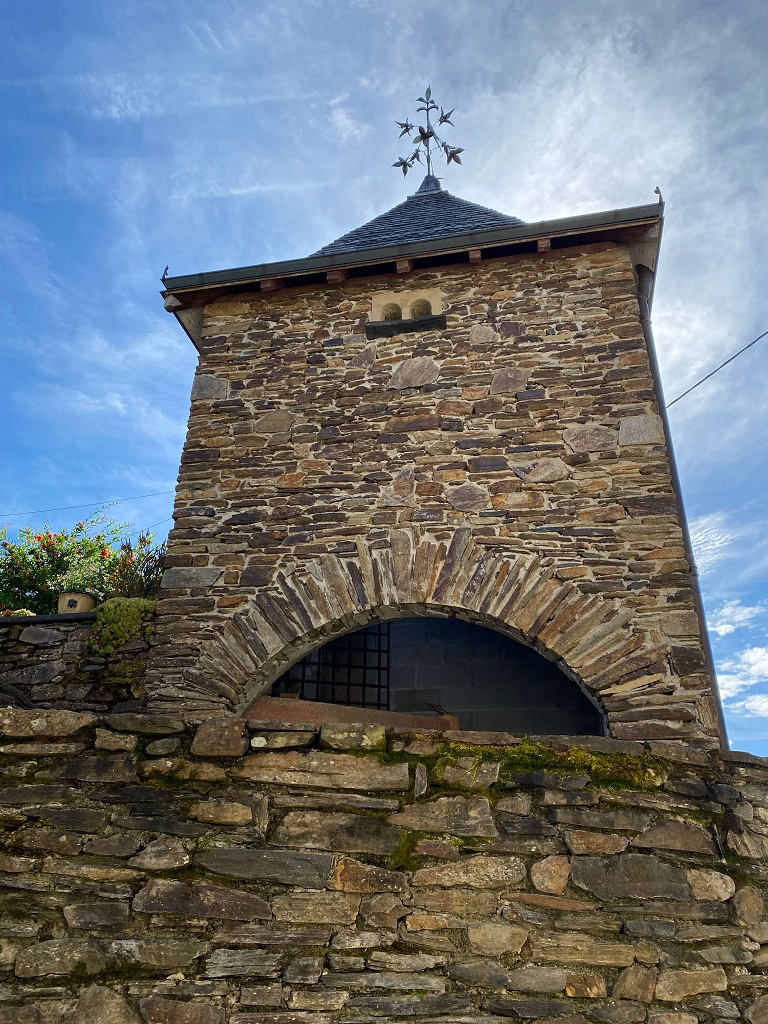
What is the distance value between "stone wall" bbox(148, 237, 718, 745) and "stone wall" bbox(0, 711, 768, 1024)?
6.27 feet

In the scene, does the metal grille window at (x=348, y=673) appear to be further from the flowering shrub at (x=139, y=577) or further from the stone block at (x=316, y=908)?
the stone block at (x=316, y=908)

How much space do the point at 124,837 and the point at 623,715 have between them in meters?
3.15

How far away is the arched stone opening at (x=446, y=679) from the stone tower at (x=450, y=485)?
0.09 ft

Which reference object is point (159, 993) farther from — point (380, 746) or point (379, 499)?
point (379, 499)

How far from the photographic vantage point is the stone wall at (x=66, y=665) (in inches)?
213

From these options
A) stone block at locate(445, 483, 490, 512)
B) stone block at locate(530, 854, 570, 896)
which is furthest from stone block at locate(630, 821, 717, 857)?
stone block at locate(445, 483, 490, 512)

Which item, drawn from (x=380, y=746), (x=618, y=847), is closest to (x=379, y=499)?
(x=380, y=746)

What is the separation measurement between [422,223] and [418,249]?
1479mm

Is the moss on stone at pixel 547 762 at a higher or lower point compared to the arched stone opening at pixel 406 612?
lower

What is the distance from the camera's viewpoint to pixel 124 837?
101 inches

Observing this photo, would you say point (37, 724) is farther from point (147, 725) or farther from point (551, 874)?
point (551, 874)

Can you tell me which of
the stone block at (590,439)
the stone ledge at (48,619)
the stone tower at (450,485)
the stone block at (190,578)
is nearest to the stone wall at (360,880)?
the stone tower at (450,485)

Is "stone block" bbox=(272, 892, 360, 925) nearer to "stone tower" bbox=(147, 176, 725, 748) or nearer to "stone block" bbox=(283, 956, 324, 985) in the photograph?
"stone block" bbox=(283, 956, 324, 985)

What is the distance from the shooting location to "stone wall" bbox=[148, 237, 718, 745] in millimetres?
4945
